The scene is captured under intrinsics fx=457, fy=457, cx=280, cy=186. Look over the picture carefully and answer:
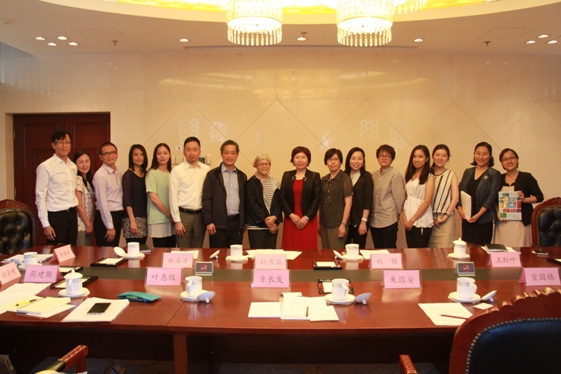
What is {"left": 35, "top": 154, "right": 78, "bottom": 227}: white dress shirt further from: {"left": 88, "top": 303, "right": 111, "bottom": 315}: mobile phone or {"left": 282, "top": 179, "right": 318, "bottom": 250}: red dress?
{"left": 88, "top": 303, "right": 111, "bottom": 315}: mobile phone

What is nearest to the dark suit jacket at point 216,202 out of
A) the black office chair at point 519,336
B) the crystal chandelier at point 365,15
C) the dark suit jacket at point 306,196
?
the dark suit jacket at point 306,196

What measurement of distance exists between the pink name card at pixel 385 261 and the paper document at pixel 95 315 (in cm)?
133

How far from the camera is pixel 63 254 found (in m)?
2.79

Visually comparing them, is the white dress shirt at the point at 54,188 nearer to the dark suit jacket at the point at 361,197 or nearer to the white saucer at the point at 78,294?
the white saucer at the point at 78,294

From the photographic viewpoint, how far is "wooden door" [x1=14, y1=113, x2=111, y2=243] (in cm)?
584

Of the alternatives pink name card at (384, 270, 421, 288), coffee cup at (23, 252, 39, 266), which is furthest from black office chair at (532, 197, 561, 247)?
coffee cup at (23, 252, 39, 266)

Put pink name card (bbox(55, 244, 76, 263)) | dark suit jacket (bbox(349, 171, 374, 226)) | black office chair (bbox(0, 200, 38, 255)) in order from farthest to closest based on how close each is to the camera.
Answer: dark suit jacket (bbox(349, 171, 374, 226)), black office chair (bbox(0, 200, 38, 255)), pink name card (bbox(55, 244, 76, 263))

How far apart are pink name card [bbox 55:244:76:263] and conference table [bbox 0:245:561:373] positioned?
54 mm

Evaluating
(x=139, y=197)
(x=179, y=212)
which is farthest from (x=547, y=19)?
(x=139, y=197)

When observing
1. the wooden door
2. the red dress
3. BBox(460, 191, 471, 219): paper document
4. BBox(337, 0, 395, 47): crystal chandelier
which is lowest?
the red dress

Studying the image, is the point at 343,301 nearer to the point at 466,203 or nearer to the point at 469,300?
the point at 469,300

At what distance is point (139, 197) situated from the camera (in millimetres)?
4465

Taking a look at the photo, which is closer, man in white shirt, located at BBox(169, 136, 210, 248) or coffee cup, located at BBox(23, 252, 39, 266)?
coffee cup, located at BBox(23, 252, 39, 266)

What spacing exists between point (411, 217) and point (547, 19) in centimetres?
221
